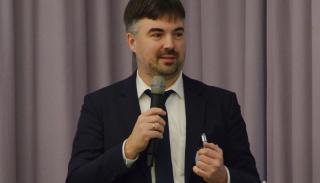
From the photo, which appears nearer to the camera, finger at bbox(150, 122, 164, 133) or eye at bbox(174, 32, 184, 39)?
finger at bbox(150, 122, 164, 133)

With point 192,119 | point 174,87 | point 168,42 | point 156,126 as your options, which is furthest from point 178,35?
point 156,126

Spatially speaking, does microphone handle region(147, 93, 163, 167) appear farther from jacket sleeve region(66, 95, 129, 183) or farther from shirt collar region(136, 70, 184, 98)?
shirt collar region(136, 70, 184, 98)

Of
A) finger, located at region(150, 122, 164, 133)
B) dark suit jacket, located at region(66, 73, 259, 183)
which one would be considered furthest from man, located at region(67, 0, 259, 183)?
finger, located at region(150, 122, 164, 133)

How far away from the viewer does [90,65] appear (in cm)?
308

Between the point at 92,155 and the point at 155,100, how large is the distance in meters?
0.30

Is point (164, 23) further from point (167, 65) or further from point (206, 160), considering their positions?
point (206, 160)

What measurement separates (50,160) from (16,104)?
0.33m

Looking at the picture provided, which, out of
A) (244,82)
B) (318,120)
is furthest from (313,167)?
(244,82)

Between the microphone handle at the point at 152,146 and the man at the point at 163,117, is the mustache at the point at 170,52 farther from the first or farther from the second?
the microphone handle at the point at 152,146

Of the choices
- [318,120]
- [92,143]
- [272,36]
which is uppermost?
[272,36]

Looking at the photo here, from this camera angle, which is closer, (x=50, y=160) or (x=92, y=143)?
(x=92, y=143)

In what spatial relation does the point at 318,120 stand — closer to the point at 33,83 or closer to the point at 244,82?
the point at 244,82

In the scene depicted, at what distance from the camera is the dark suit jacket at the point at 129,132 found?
5.83 feet

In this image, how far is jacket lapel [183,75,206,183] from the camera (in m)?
1.83
